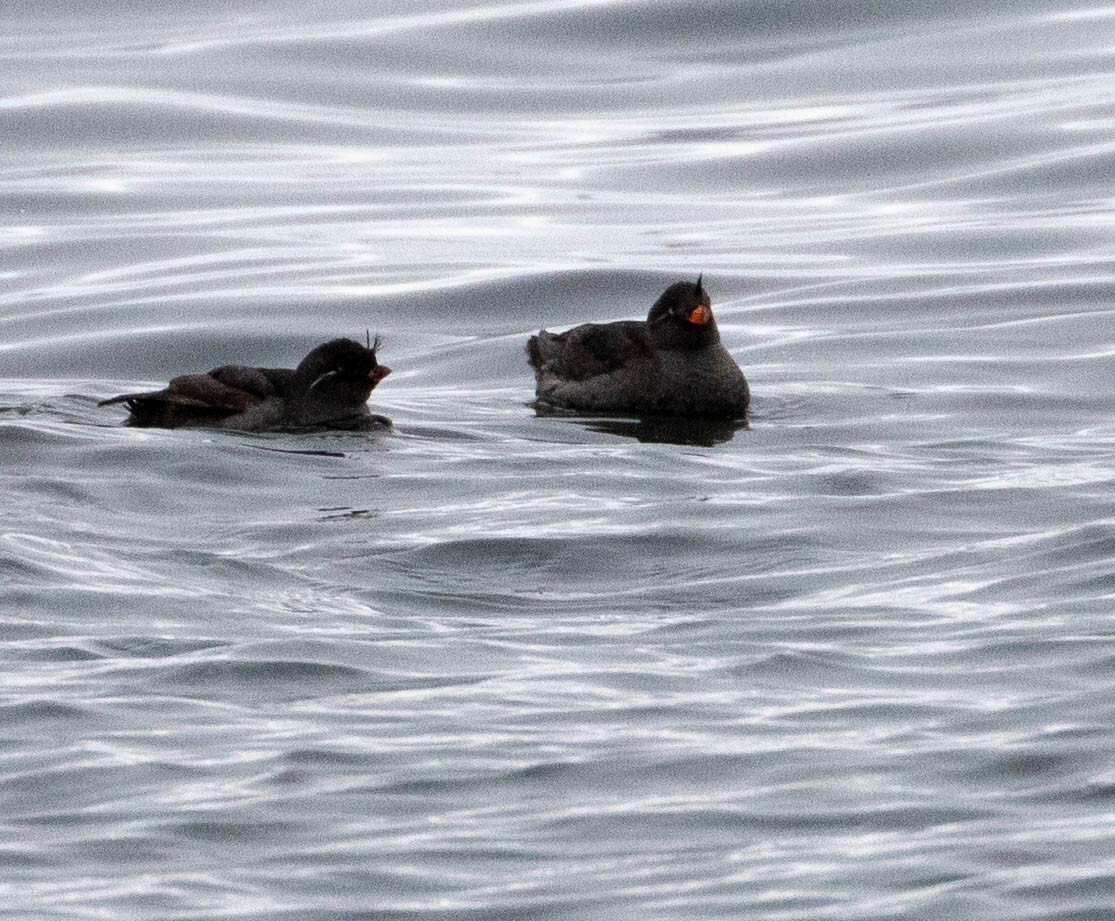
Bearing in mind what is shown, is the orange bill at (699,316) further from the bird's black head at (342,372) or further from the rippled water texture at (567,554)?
the bird's black head at (342,372)

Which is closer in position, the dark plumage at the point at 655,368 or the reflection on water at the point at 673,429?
the reflection on water at the point at 673,429

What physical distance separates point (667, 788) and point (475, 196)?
16769 millimetres

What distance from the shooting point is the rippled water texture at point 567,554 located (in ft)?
17.0

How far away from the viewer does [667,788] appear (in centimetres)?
556

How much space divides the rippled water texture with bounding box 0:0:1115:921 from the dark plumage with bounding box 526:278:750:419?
0.31 metres

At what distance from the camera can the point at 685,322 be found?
13.1 meters

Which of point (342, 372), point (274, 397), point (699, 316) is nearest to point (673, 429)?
→ point (699, 316)

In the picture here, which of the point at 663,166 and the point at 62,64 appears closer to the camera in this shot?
the point at 663,166

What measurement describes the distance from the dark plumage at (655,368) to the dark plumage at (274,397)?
151cm

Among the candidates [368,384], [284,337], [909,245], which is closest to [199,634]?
Answer: [368,384]

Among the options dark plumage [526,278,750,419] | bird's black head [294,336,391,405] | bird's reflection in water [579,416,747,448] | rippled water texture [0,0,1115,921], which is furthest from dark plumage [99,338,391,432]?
dark plumage [526,278,750,419]

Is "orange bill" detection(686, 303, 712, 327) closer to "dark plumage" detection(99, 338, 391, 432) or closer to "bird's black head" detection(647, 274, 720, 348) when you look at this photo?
"bird's black head" detection(647, 274, 720, 348)

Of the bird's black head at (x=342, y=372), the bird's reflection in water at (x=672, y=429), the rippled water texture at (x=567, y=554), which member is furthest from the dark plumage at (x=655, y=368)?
the bird's black head at (x=342, y=372)

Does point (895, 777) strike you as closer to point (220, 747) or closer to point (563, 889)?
point (563, 889)
